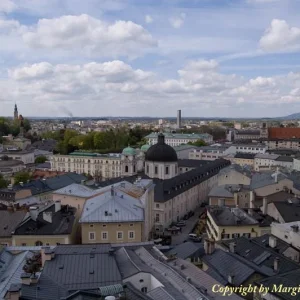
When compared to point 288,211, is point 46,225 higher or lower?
lower

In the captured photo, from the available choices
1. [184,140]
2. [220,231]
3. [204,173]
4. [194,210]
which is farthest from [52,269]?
[184,140]

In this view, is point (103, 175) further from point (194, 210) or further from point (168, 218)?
point (168, 218)

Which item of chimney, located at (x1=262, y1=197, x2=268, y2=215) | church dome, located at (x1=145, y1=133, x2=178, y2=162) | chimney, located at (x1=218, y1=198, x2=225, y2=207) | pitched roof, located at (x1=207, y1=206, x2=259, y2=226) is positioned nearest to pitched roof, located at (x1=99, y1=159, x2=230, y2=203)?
church dome, located at (x1=145, y1=133, x2=178, y2=162)

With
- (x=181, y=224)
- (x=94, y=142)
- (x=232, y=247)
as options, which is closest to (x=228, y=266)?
(x=232, y=247)

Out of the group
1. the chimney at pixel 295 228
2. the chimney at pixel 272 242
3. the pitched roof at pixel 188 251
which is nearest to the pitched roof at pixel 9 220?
the pitched roof at pixel 188 251

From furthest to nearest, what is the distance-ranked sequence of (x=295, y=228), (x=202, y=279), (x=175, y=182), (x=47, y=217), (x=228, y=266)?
1. (x=175, y=182)
2. (x=47, y=217)
3. (x=295, y=228)
4. (x=228, y=266)
5. (x=202, y=279)

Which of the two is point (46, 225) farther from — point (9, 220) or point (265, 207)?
point (265, 207)

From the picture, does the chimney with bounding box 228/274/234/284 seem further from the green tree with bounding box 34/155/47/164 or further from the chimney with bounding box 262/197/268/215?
the green tree with bounding box 34/155/47/164
